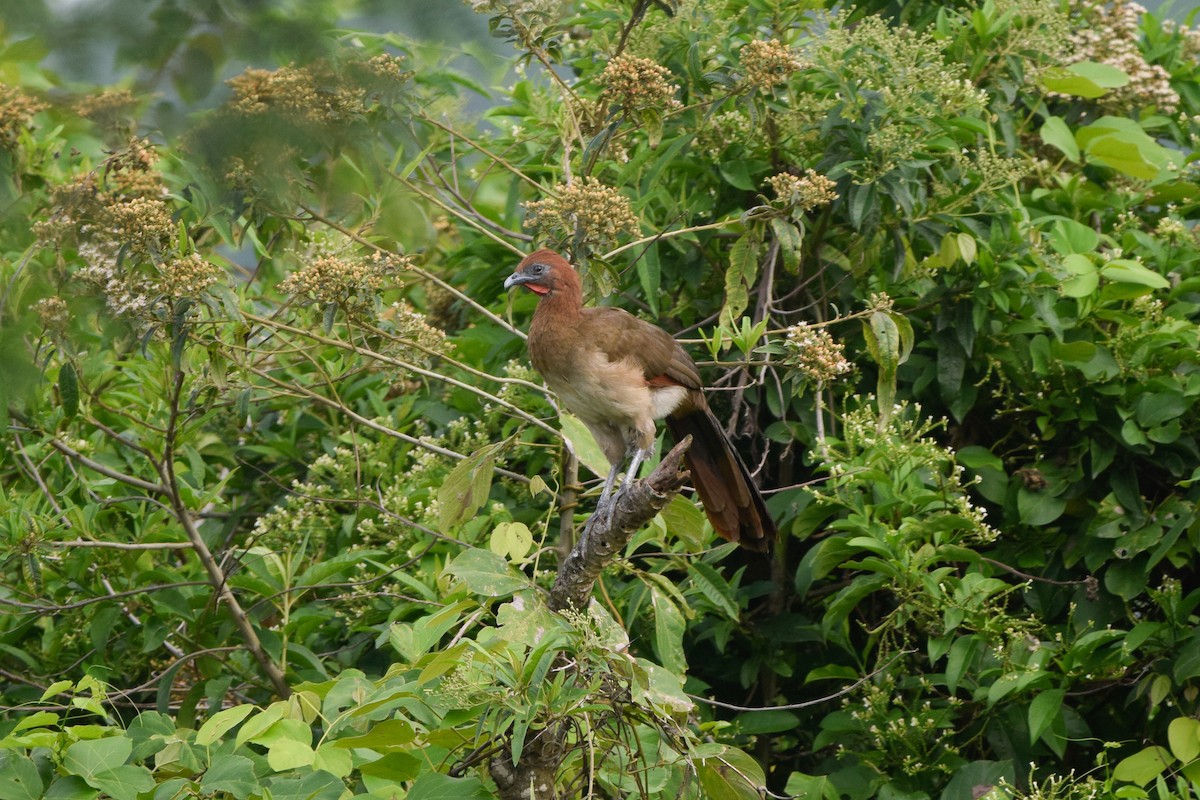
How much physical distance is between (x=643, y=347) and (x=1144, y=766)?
1.79 meters

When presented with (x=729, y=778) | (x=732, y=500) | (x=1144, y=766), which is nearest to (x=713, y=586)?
(x=732, y=500)

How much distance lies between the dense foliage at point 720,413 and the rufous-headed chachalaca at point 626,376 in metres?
0.10

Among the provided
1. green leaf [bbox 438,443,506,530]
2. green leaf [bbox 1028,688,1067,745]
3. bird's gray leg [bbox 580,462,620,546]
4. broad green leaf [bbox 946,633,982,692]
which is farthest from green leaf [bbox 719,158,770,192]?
green leaf [bbox 1028,688,1067,745]

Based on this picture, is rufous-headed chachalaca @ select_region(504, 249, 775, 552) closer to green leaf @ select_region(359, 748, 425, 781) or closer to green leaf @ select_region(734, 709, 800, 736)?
green leaf @ select_region(734, 709, 800, 736)

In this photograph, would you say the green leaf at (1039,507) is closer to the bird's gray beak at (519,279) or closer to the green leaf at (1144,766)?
the green leaf at (1144,766)

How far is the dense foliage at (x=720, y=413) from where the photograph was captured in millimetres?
3117

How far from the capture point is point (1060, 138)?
15.8ft

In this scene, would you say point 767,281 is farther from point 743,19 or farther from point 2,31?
point 2,31

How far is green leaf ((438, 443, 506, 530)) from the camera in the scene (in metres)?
3.65

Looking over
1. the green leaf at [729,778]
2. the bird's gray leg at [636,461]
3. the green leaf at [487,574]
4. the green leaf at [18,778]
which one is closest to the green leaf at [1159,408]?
the bird's gray leg at [636,461]

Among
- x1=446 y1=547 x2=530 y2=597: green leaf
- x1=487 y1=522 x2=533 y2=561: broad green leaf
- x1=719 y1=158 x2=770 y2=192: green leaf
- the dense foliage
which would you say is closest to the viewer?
x1=446 y1=547 x2=530 y2=597: green leaf

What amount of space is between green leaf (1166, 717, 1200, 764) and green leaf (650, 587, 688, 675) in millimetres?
1349

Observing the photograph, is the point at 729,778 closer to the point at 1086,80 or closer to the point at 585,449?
the point at 585,449

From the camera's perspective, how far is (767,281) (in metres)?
4.36
